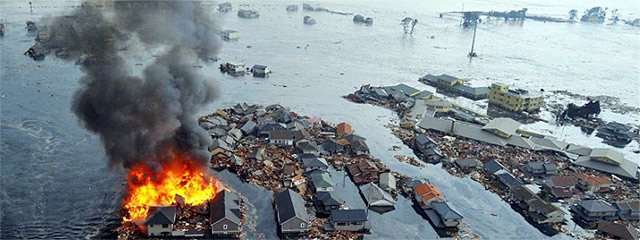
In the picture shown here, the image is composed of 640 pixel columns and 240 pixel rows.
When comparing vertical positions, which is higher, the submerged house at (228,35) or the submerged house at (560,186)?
the submerged house at (228,35)

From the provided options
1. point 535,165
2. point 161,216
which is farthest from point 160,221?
point 535,165

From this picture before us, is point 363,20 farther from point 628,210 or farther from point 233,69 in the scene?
point 628,210

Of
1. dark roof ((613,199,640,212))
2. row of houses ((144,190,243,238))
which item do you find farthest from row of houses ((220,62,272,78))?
dark roof ((613,199,640,212))

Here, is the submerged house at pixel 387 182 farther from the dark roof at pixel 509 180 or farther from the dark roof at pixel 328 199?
the dark roof at pixel 509 180

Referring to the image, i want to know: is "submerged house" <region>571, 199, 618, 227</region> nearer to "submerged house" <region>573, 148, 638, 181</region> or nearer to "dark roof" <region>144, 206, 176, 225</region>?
"submerged house" <region>573, 148, 638, 181</region>

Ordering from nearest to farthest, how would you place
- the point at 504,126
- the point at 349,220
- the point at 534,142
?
1. the point at 349,220
2. the point at 534,142
3. the point at 504,126

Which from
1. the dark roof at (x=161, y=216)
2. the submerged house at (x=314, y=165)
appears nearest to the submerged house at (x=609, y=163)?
the submerged house at (x=314, y=165)
